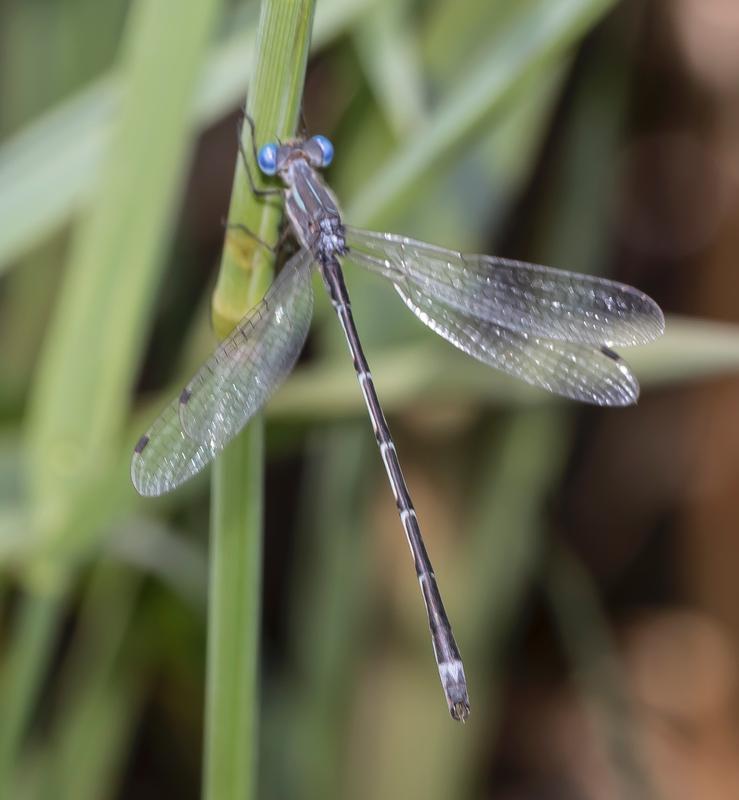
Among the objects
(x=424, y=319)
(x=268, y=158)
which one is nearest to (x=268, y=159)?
(x=268, y=158)

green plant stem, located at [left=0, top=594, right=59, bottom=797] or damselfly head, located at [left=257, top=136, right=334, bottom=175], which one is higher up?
damselfly head, located at [left=257, top=136, right=334, bottom=175]

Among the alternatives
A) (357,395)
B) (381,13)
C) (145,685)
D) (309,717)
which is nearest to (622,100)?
(381,13)

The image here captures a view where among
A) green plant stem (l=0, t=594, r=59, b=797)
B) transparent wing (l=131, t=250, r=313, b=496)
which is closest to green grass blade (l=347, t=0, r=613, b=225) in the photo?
transparent wing (l=131, t=250, r=313, b=496)

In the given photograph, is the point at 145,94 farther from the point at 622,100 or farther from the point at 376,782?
the point at 376,782

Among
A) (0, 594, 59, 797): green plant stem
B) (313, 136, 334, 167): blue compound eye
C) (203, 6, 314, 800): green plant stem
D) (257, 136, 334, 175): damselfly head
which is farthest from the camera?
(0, 594, 59, 797): green plant stem

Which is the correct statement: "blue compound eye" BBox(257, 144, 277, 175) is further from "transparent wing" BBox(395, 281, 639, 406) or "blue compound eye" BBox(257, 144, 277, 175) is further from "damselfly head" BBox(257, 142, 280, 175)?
"transparent wing" BBox(395, 281, 639, 406)

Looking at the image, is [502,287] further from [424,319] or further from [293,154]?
[293,154]
